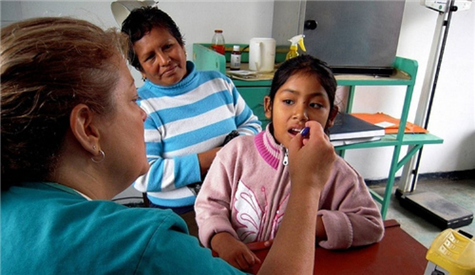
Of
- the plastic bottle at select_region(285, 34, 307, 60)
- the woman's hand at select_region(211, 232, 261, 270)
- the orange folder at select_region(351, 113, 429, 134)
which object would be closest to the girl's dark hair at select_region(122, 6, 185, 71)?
the woman's hand at select_region(211, 232, 261, 270)

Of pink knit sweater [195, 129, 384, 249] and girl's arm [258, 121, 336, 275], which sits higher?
girl's arm [258, 121, 336, 275]

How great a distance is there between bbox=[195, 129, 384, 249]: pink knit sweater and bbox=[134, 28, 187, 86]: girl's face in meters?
0.47

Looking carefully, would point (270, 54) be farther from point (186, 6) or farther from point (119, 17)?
point (119, 17)

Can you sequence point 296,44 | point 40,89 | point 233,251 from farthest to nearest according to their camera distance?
point 296,44, point 233,251, point 40,89

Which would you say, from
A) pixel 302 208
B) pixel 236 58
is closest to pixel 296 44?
pixel 236 58

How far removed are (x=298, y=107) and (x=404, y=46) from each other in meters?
2.18

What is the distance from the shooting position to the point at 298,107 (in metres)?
1.04

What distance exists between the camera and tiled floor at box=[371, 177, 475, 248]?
2477 mm

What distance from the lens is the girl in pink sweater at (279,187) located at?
2.80 feet

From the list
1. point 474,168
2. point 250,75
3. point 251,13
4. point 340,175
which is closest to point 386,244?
point 340,175

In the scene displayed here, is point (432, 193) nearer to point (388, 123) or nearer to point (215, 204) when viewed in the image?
point (388, 123)

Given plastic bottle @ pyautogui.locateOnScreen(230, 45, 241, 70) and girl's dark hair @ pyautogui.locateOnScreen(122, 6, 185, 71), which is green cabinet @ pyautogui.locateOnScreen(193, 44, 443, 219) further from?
girl's dark hair @ pyautogui.locateOnScreen(122, 6, 185, 71)

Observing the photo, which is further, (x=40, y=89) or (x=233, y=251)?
(x=233, y=251)

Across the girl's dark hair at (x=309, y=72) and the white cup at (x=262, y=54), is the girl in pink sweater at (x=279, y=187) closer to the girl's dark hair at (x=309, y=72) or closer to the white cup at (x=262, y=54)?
the girl's dark hair at (x=309, y=72)
